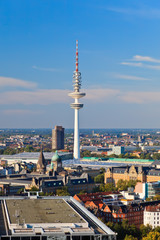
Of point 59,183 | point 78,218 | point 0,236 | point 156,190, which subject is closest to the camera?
point 0,236

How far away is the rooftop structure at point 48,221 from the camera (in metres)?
58.6

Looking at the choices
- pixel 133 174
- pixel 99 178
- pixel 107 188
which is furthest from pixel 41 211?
pixel 99 178

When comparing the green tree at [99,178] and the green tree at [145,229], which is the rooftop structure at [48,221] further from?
the green tree at [99,178]

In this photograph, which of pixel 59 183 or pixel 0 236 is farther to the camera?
pixel 59 183

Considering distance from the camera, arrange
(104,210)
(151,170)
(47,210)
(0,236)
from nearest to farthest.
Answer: (0,236) < (47,210) < (104,210) < (151,170)

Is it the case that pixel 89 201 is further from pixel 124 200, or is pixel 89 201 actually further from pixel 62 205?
pixel 62 205

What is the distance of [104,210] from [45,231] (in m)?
43.8

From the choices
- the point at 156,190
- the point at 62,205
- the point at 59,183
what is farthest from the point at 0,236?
the point at 59,183

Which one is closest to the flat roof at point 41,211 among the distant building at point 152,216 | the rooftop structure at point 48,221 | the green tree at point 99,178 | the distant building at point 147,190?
the rooftop structure at point 48,221

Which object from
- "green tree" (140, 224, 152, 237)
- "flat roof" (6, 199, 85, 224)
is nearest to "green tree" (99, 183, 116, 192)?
"green tree" (140, 224, 152, 237)

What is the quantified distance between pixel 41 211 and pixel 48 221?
6.96m

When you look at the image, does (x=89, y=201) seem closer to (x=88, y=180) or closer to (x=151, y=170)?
(x=88, y=180)

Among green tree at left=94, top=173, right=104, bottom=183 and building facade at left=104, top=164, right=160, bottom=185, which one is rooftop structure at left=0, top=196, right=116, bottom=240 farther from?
green tree at left=94, top=173, right=104, bottom=183

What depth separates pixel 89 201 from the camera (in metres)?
109
